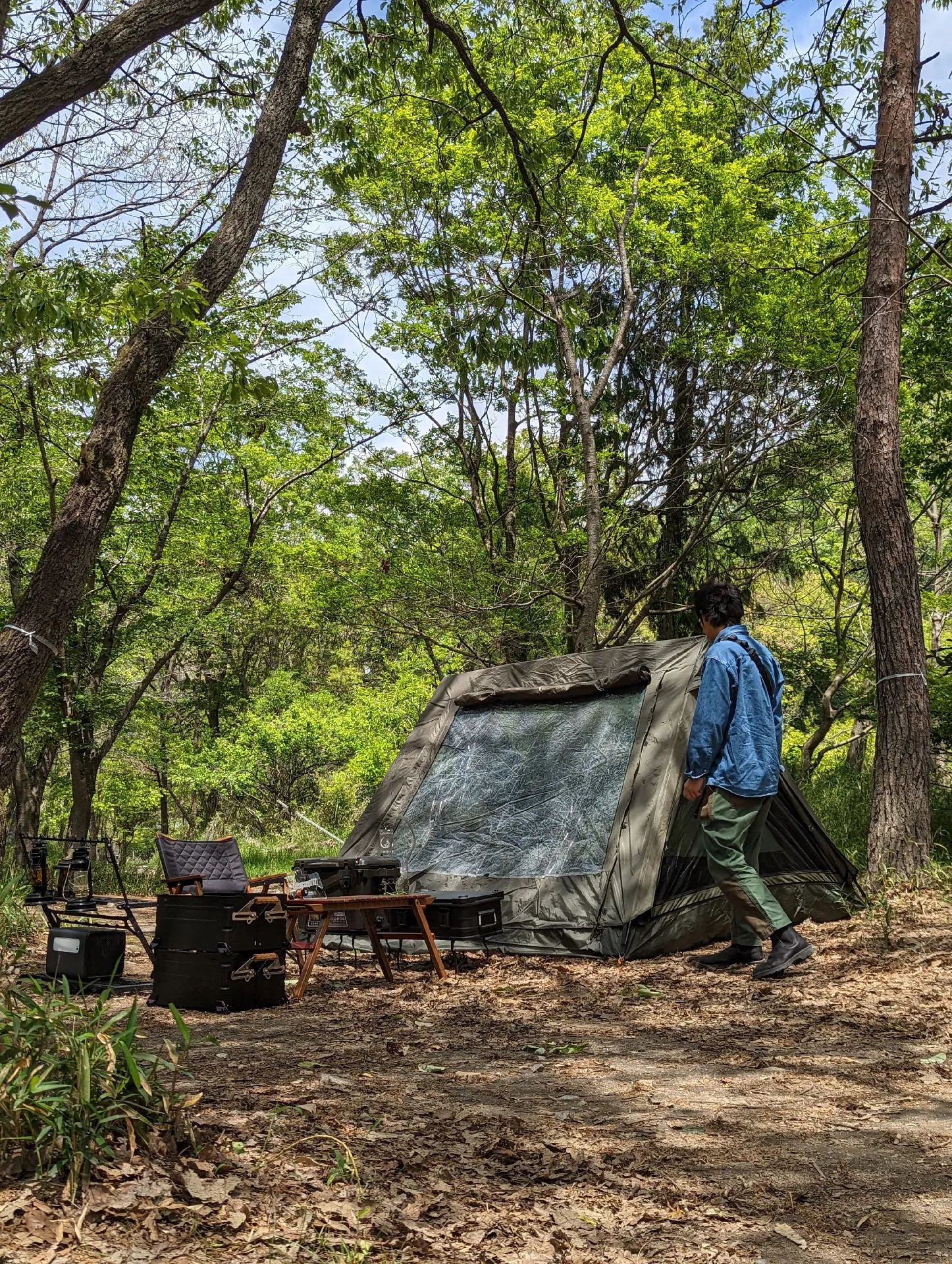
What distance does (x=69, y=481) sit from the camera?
12.4 m

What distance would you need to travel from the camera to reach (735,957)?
5.08 meters

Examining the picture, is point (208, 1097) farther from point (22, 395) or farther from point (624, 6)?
point (624, 6)

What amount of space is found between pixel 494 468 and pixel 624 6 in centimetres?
564

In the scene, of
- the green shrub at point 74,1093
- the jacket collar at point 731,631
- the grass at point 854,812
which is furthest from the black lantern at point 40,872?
the grass at point 854,812

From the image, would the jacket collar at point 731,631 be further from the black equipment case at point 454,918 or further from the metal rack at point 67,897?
the metal rack at point 67,897

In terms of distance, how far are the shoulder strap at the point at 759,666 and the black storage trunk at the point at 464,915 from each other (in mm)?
1839

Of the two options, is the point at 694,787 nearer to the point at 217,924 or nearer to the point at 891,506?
the point at 217,924

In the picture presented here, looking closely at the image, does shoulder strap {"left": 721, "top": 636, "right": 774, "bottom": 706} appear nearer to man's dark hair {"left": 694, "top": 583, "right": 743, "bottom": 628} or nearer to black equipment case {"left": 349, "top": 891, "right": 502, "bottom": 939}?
man's dark hair {"left": 694, "top": 583, "right": 743, "bottom": 628}

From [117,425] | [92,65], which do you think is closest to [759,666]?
[117,425]


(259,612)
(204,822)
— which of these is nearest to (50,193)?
(259,612)

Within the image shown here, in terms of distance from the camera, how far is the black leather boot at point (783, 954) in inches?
185

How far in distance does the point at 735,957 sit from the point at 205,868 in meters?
3.81

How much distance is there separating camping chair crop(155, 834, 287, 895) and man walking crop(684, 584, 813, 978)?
274 centimetres

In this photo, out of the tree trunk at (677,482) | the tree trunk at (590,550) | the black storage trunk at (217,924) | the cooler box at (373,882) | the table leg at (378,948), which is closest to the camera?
the black storage trunk at (217,924)
